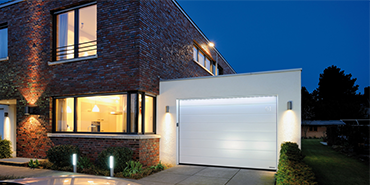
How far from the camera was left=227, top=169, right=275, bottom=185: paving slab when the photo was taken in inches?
257

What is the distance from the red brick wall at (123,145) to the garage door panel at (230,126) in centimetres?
133

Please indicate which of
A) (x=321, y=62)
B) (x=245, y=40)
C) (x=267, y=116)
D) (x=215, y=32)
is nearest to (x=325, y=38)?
(x=321, y=62)

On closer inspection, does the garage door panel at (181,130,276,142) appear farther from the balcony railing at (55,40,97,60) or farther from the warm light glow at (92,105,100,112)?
the balcony railing at (55,40,97,60)

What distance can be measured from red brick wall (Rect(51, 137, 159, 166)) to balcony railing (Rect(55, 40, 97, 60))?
306 centimetres

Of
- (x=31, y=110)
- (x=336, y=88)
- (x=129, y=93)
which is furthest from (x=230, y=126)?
(x=336, y=88)

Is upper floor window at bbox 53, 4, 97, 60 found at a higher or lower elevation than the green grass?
higher

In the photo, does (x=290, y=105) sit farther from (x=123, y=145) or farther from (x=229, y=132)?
(x=123, y=145)

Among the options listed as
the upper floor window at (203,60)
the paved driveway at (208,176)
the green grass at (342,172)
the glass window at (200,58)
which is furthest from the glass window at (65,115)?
the green grass at (342,172)

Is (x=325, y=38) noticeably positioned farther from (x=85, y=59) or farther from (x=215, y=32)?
(x=85, y=59)

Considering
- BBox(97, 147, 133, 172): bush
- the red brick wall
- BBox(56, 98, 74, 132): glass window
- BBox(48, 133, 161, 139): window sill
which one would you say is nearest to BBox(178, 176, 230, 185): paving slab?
the red brick wall

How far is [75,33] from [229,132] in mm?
6693

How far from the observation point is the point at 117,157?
7.37m

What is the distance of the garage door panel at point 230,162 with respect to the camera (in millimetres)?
7922

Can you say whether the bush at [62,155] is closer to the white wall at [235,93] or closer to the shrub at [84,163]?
the shrub at [84,163]
